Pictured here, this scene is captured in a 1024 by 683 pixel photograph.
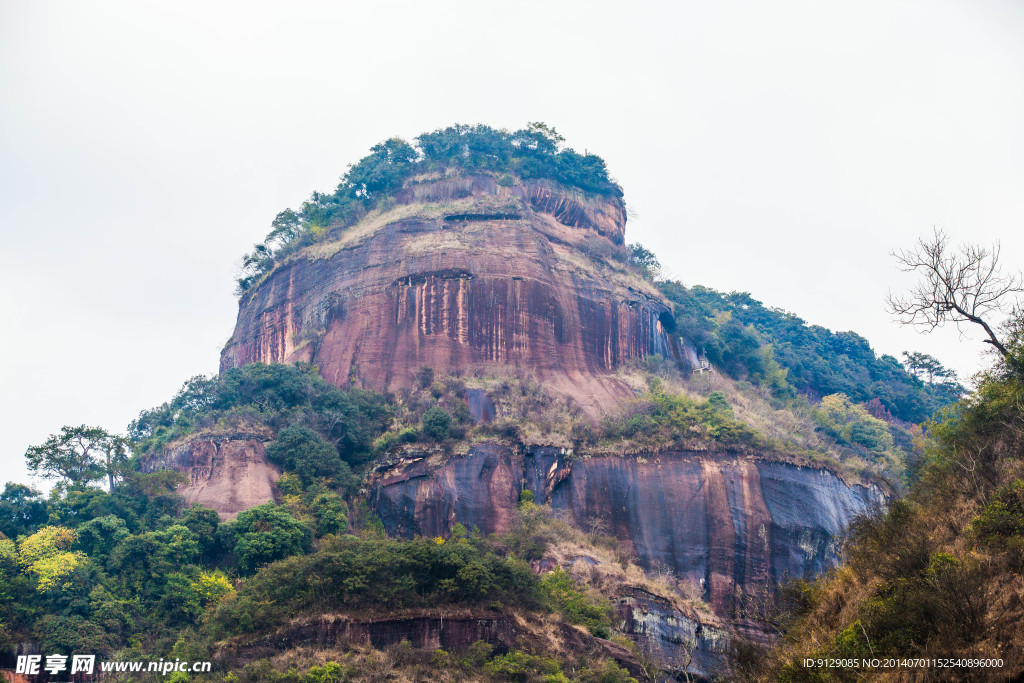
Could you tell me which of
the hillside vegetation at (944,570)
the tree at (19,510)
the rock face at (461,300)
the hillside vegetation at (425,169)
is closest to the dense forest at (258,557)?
the tree at (19,510)

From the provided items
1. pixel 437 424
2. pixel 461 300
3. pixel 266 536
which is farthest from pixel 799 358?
pixel 266 536

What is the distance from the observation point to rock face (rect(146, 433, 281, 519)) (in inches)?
1443

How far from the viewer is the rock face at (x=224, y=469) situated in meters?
36.7

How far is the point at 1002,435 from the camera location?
17.5 m

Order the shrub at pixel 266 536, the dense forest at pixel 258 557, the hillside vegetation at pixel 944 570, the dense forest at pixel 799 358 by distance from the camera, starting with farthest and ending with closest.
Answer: the dense forest at pixel 799 358
the shrub at pixel 266 536
the dense forest at pixel 258 557
the hillside vegetation at pixel 944 570

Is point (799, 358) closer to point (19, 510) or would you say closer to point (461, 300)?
point (461, 300)

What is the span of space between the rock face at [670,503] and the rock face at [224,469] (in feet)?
16.1

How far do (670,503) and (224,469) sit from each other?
61.4ft

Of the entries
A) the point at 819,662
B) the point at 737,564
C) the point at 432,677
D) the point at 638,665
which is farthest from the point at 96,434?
the point at 819,662

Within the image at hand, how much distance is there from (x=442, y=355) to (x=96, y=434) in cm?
1654

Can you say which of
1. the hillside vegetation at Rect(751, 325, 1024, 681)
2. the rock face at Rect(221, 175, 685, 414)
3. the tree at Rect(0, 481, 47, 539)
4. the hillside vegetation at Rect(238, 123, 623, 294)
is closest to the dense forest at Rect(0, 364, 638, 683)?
the tree at Rect(0, 481, 47, 539)

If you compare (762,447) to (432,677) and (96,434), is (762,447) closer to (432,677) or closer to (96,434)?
(432,677)

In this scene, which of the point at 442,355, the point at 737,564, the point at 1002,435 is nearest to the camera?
the point at 1002,435

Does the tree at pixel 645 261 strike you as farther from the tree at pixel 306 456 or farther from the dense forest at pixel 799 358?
the tree at pixel 306 456
